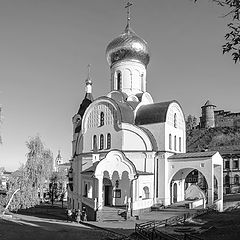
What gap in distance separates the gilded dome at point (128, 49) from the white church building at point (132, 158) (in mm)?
90

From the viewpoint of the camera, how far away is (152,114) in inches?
1120

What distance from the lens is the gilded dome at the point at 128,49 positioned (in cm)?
3188

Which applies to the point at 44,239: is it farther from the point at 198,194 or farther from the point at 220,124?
the point at 220,124

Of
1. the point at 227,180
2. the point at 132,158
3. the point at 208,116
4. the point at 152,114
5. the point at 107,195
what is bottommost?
the point at 107,195

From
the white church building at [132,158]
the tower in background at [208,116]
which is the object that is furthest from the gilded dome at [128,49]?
the tower in background at [208,116]

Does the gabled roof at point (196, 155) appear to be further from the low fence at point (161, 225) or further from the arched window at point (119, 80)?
the arched window at point (119, 80)

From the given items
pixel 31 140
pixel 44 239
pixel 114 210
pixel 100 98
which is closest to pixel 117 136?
pixel 100 98

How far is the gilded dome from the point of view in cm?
3188

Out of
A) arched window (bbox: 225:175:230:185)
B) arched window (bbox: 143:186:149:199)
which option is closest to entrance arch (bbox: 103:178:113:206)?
arched window (bbox: 143:186:149:199)

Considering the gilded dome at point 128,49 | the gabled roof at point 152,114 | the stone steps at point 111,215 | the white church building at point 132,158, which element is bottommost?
the stone steps at point 111,215

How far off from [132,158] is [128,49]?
10.4m

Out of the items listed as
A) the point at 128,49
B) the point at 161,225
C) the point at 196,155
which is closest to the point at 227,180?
the point at 196,155

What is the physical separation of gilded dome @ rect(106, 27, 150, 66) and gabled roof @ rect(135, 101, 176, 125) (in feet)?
17.5

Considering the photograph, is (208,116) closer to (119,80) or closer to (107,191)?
(119,80)
